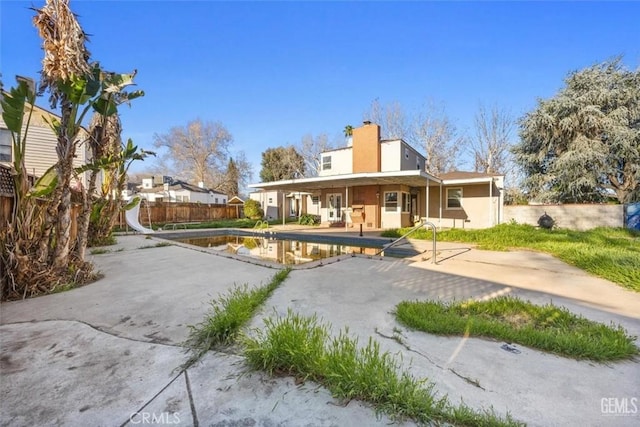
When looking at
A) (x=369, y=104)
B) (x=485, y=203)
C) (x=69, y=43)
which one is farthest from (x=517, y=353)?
(x=369, y=104)

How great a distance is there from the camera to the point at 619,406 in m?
1.95

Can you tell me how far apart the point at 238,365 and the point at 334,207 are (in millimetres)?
17838

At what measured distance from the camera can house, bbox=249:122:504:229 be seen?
16375 mm

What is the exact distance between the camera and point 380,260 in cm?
723

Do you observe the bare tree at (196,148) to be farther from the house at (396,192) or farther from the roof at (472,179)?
the roof at (472,179)

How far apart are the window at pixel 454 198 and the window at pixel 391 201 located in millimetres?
3689

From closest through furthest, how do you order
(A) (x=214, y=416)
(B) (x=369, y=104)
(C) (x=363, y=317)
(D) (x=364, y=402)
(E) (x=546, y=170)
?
(A) (x=214, y=416)
(D) (x=364, y=402)
(C) (x=363, y=317)
(E) (x=546, y=170)
(B) (x=369, y=104)

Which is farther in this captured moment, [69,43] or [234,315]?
[69,43]

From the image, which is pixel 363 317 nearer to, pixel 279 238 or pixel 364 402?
pixel 364 402

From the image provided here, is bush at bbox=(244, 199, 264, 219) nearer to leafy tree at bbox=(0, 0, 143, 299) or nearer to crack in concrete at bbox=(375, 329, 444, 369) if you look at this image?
leafy tree at bbox=(0, 0, 143, 299)

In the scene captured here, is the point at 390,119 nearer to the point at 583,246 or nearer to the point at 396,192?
the point at 396,192

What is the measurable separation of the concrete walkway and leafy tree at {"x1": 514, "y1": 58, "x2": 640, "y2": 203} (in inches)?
605

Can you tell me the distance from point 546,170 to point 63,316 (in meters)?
23.5

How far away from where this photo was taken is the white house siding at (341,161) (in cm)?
1938
